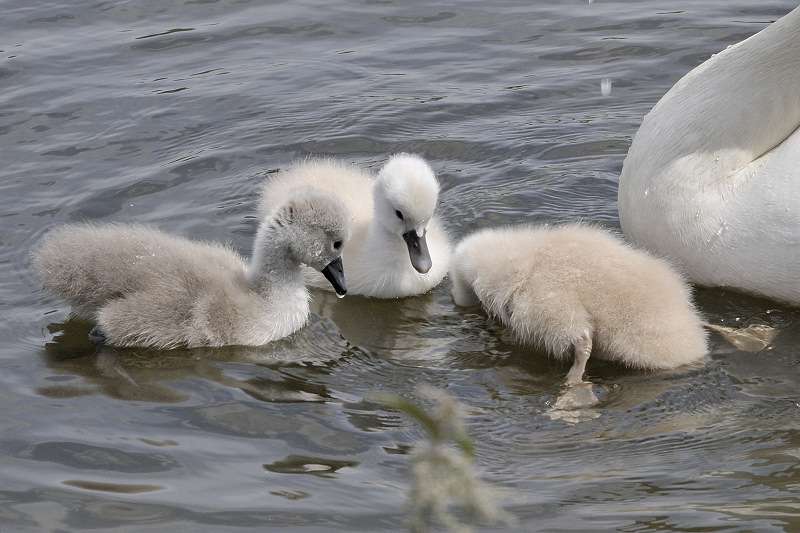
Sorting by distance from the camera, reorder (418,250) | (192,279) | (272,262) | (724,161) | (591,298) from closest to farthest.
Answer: (591,298) < (192,279) < (272,262) < (724,161) < (418,250)

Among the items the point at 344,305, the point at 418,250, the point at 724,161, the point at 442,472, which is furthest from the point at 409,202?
the point at 442,472

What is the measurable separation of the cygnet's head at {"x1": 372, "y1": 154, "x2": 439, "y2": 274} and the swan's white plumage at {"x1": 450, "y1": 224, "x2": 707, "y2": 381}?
0.42m

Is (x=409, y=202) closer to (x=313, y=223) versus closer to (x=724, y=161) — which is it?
(x=313, y=223)

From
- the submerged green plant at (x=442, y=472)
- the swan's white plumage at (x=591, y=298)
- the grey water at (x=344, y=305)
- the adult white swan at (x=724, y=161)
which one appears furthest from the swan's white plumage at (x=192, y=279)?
the submerged green plant at (x=442, y=472)

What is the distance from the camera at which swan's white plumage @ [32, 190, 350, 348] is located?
454 centimetres

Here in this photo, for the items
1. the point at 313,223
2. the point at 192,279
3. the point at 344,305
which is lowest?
the point at 344,305

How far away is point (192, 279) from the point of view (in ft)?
15.0

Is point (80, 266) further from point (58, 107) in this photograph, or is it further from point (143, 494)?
point (58, 107)

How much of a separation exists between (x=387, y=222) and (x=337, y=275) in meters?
0.42

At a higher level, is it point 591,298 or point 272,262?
point 272,262

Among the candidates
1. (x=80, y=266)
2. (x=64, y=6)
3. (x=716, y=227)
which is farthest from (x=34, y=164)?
(x=716, y=227)

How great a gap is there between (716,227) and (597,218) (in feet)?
3.60

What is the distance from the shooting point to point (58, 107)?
7.22 meters

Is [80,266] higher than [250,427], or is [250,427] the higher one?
[80,266]
